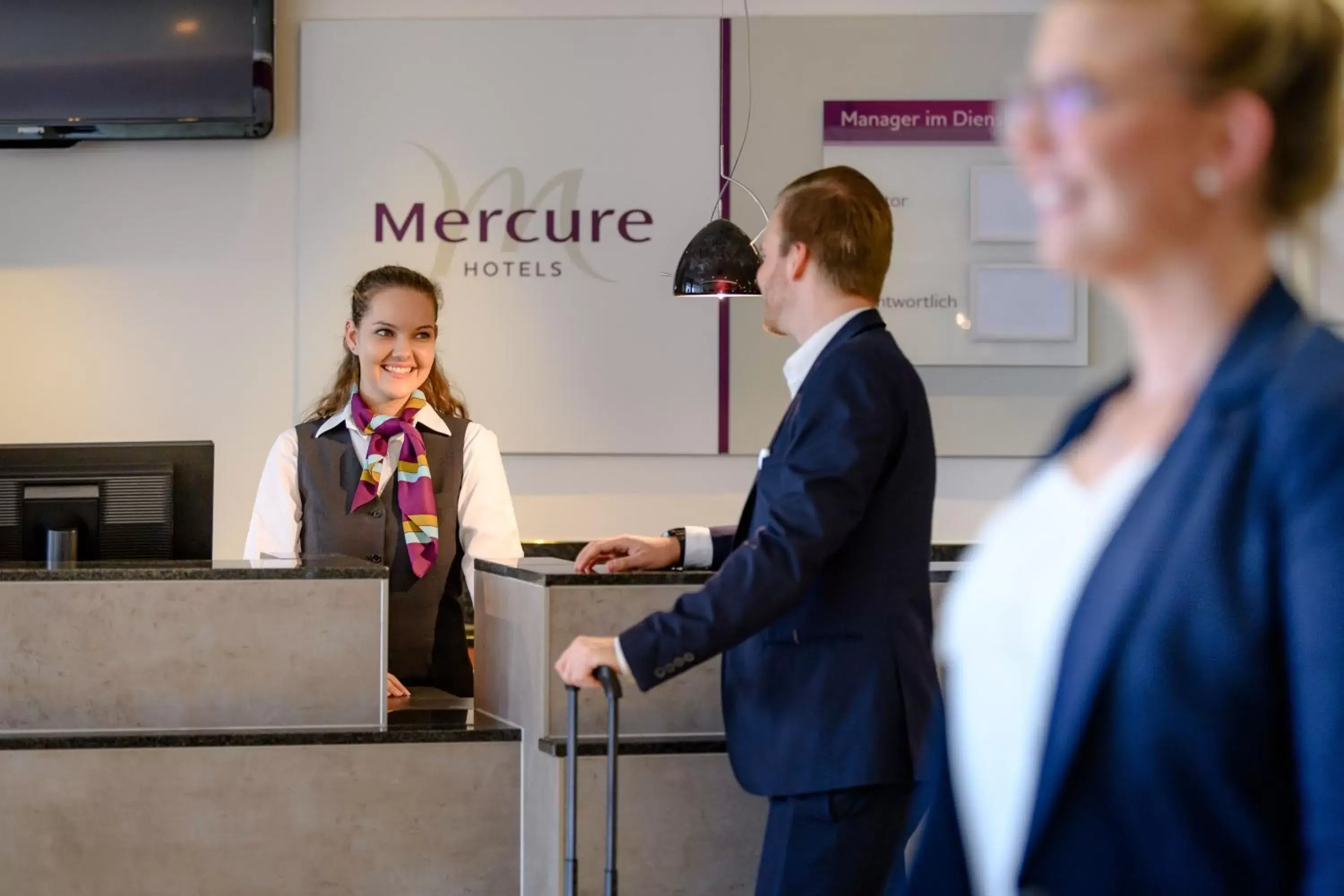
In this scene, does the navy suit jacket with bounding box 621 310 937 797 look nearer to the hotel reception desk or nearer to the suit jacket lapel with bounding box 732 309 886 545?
the suit jacket lapel with bounding box 732 309 886 545

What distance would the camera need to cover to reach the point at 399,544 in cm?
362

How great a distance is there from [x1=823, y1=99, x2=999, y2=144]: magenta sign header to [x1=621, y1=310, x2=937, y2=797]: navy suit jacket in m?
3.40

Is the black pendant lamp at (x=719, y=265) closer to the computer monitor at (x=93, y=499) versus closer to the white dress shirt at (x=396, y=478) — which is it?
the white dress shirt at (x=396, y=478)

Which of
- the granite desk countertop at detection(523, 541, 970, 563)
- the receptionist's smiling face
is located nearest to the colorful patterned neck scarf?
the receptionist's smiling face

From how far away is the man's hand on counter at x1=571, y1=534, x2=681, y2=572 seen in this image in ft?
8.79

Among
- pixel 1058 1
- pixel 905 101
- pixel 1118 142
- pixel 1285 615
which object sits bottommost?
pixel 1285 615

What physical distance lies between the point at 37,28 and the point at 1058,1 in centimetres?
513

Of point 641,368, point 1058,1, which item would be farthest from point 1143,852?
point 641,368

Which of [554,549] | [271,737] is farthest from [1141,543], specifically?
[554,549]

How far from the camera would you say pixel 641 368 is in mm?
5375

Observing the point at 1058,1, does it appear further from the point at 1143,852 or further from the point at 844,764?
the point at 844,764

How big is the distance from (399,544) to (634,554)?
1.10m

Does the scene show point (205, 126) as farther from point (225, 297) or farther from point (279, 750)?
point (279, 750)

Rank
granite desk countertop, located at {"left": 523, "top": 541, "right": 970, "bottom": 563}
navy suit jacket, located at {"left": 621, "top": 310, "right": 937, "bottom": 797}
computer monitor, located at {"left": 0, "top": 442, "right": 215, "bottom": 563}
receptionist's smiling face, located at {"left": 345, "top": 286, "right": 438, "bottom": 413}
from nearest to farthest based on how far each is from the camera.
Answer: navy suit jacket, located at {"left": 621, "top": 310, "right": 937, "bottom": 797} < computer monitor, located at {"left": 0, "top": 442, "right": 215, "bottom": 563} < receptionist's smiling face, located at {"left": 345, "top": 286, "right": 438, "bottom": 413} < granite desk countertop, located at {"left": 523, "top": 541, "right": 970, "bottom": 563}
